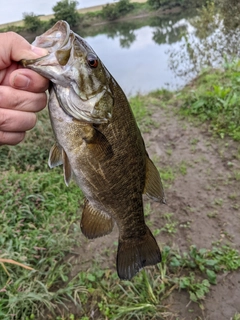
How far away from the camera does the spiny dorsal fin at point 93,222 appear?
1.54 m

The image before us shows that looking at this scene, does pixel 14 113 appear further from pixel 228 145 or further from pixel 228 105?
pixel 228 105

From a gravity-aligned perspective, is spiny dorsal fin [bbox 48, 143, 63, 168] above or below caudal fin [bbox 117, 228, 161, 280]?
above

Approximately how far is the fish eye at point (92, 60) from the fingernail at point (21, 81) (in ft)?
0.84

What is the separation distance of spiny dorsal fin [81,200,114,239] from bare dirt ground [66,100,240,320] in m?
1.53

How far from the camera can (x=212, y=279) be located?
2.84 meters

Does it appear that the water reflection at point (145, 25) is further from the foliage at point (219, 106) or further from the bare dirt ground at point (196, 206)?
the bare dirt ground at point (196, 206)

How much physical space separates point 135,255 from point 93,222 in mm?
379

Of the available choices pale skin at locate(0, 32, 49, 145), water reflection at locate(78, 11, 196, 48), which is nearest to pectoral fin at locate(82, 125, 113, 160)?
pale skin at locate(0, 32, 49, 145)

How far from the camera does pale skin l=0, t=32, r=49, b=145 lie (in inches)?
45.1

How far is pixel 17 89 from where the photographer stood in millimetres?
1219

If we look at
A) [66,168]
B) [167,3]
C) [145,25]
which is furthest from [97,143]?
[167,3]

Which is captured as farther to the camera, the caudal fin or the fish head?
the caudal fin

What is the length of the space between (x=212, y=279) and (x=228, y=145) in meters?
2.74

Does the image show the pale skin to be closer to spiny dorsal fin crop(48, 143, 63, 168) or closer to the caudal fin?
spiny dorsal fin crop(48, 143, 63, 168)
